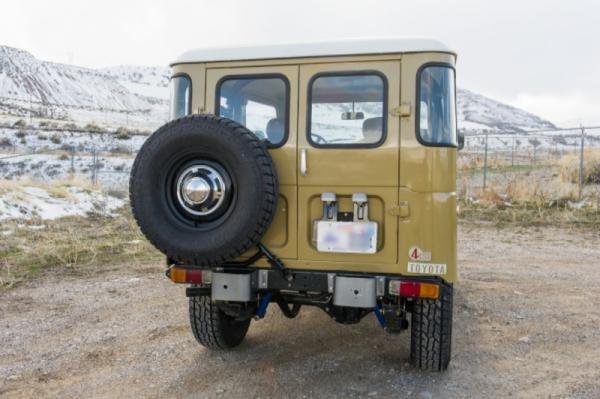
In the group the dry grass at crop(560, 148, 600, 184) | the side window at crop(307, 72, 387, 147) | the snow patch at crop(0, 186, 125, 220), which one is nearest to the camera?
the side window at crop(307, 72, 387, 147)

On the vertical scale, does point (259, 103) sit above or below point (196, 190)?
above

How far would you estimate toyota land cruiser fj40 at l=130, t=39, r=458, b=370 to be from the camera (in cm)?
352

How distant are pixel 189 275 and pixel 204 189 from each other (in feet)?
2.25

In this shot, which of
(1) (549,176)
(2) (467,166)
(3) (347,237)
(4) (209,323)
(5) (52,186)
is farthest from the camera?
(2) (467,166)

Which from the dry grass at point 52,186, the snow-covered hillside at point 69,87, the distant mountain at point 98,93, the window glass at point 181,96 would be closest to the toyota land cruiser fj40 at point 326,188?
the window glass at point 181,96

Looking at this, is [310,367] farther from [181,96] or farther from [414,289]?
[181,96]

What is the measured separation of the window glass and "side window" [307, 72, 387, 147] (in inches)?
36.4

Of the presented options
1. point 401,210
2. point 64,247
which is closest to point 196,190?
point 401,210

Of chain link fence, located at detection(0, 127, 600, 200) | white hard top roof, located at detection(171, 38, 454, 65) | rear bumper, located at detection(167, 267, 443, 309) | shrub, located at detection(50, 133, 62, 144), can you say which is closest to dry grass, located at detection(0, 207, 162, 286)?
rear bumper, located at detection(167, 267, 443, 309)

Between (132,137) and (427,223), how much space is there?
3058 cm

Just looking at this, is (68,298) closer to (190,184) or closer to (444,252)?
(190,184)

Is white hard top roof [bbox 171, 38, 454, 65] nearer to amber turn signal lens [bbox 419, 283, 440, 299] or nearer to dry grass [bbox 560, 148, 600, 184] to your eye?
amber turn signal lens [bbox 419, 283, 440, 299]

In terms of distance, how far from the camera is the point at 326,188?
3.70 metres

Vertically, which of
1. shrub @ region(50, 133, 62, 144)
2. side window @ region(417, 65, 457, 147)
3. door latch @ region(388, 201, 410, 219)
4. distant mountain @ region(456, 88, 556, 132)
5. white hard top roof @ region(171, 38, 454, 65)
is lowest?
door latch @ region(388, 201, 410, 219)
